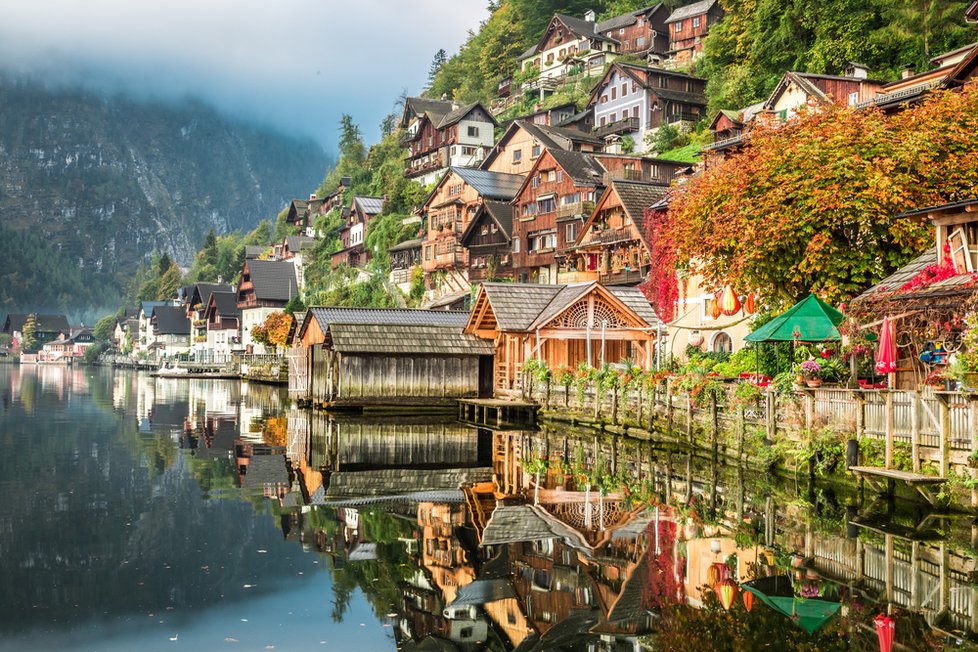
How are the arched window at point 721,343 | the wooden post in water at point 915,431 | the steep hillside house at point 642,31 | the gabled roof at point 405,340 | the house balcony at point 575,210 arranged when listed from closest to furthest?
the wooden post in water at point 915,431
the gabled roof at point 405,340
the arched window at point 721,343
the house balcony at point 575,210
the steep hillside house at point 642,31

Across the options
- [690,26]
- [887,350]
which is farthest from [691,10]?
[887,350]

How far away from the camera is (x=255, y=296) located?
113938 mm

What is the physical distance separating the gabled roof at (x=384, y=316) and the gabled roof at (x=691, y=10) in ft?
210

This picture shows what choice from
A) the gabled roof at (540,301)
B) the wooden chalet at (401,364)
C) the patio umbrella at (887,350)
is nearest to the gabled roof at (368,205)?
the wooden chalet at (401,364)

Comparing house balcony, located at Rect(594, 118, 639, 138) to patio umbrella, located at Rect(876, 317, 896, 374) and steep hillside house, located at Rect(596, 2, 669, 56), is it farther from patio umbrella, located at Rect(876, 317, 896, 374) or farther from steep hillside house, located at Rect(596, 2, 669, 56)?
patio umbrella, located at Rect(876, 317, 896, 374)

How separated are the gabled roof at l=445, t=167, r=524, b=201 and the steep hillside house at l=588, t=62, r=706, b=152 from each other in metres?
12.2

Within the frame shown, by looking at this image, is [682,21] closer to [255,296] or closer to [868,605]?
[255,296]

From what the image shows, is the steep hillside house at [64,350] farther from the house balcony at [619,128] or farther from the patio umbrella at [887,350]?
the patio umbrella at [887,350]

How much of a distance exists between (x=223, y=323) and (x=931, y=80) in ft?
296

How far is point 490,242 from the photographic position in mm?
78250

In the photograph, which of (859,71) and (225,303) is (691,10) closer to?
(859,71)

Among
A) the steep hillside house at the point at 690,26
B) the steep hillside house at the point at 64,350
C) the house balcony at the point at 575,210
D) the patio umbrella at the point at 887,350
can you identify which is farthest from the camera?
the steep hillside house at the point at 64,350

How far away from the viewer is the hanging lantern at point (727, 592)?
516 inches

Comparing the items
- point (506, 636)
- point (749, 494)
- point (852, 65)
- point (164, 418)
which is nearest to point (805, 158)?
point (749, 494)
